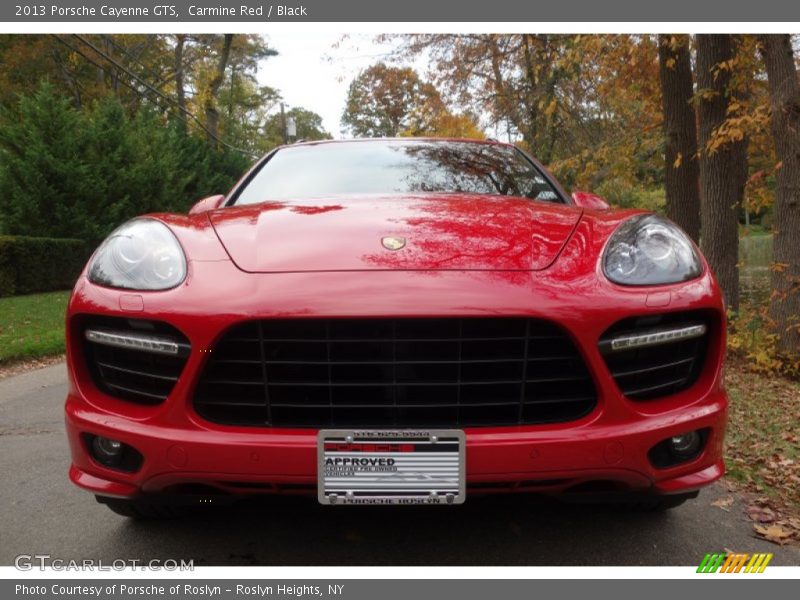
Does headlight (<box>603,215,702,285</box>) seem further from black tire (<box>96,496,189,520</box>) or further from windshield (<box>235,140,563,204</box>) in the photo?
black tire (<box>96,496,189,520</box>)

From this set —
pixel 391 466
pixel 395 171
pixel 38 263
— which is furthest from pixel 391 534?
pixel 38 263

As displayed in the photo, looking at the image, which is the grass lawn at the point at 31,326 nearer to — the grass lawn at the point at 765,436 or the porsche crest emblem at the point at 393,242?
the porsche crest emblem at the point at 393,242

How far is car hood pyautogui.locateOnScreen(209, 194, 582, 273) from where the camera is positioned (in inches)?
73.7

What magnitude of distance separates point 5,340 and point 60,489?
554 cm

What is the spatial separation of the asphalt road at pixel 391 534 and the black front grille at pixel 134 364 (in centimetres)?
61

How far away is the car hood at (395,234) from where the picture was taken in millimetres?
1872

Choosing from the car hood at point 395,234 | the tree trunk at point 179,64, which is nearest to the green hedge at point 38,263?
the car hood at point 395,234

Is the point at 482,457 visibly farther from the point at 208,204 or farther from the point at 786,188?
the point at 786,188

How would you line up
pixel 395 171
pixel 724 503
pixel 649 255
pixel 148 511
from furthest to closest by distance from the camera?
pixel 395 171 < pixel 724 503 < pixel 148 511 < pixel 649 255

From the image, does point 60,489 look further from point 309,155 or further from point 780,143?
point 780,143

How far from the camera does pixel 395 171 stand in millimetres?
3053

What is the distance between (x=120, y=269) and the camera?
6.44 feet

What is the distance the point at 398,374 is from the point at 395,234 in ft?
1.63

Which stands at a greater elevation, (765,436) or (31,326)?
(765,436)
